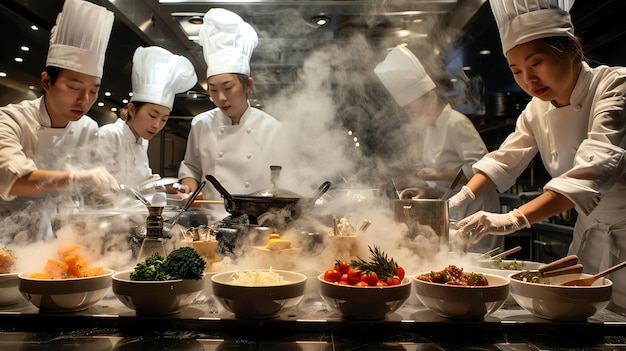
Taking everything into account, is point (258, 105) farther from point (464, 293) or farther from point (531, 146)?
point (464, 293)

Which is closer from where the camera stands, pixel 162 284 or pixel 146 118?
pixel 162 284

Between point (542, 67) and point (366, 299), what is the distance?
1.25 m

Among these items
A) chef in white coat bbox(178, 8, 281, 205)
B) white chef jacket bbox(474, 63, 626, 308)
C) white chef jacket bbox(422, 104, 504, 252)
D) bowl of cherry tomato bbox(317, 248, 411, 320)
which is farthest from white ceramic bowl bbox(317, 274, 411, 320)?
white chef jacket bbox(422, 104, 504, 252)

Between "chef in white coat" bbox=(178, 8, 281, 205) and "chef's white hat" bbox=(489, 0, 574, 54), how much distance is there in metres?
1.74

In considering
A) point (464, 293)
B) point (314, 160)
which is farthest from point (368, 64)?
point (464, 293)

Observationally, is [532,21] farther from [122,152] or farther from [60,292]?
[122,152]

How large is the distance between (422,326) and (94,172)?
1.62 m

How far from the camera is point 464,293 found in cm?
108

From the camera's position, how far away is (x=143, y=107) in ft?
10.3

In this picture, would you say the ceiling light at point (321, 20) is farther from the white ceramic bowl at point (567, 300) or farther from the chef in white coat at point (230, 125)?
the white ceramic bowl at point (567, 300)

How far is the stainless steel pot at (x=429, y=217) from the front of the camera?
148cm

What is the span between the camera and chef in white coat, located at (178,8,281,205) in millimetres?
2998

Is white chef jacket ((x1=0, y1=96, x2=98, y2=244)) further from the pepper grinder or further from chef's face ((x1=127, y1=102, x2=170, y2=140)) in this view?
the pepper grinder

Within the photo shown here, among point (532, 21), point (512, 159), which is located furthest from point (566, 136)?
point (532, 21)
